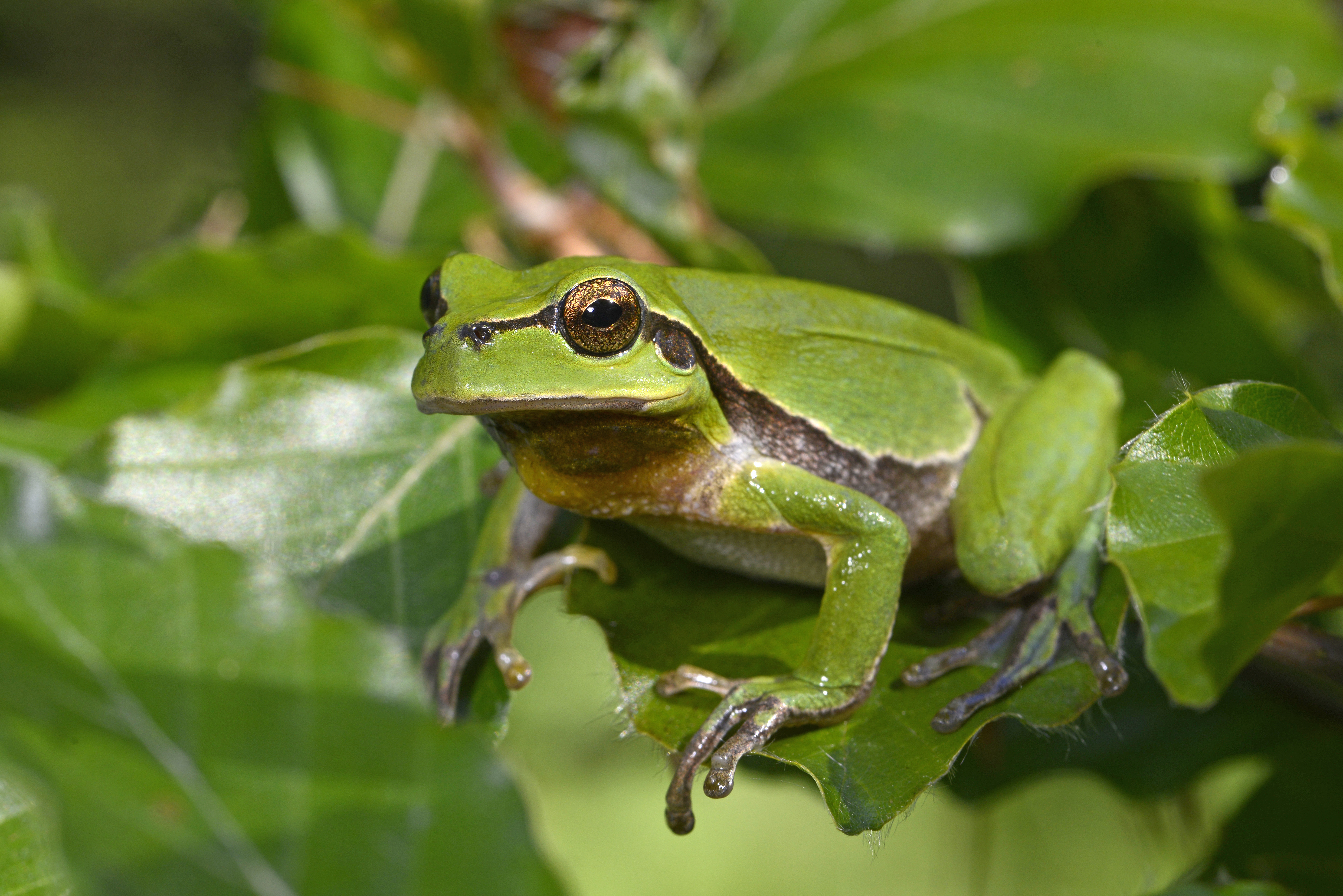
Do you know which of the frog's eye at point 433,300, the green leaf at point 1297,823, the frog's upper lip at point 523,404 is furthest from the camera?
the green leaf at point 1297,823

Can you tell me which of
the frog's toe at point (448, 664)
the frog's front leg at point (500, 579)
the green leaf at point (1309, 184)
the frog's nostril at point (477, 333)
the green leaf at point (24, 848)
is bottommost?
the frog's toe at point (448, 664)

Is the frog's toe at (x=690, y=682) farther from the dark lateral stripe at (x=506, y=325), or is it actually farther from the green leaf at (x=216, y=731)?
the dark lateral stripe at (x=506, y=325)

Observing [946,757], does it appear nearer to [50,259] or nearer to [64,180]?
[50,259]

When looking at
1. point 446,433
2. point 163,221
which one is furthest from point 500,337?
point 163,221

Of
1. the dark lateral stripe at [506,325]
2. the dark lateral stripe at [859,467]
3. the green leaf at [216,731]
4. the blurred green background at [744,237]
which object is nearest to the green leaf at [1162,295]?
the blurred green background at [744,237]

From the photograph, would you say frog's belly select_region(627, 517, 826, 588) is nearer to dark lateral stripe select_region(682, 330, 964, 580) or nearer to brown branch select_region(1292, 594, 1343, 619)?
dark lateral stripe select_region(682, 330, 964, 580)

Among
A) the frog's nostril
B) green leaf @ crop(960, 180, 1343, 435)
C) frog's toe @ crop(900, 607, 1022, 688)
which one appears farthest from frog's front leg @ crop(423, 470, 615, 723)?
green leaf @ crop(960, 180, 1343, 435)

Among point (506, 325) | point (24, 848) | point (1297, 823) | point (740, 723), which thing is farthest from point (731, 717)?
point (1297, 823)
